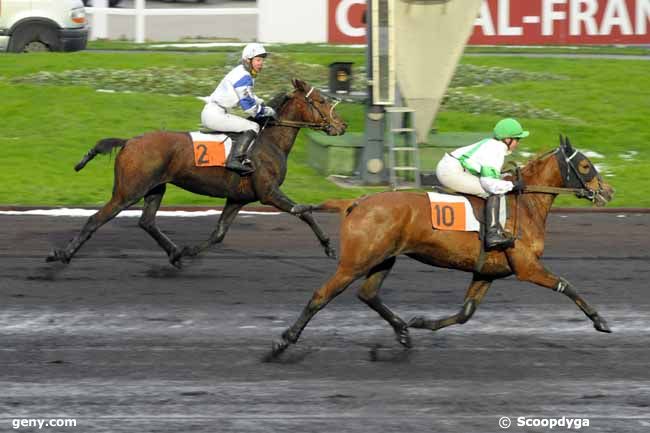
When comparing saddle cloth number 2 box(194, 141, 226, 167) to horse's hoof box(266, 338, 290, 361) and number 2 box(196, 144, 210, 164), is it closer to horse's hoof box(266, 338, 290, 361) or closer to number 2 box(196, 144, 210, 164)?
number 2 box(196, 144, 210, 164)

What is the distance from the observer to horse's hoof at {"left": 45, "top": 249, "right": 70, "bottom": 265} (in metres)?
13.5

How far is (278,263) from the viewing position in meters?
14.2

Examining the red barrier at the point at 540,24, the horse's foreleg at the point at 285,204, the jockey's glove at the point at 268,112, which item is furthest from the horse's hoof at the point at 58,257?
the red barrier at the point at 540,24

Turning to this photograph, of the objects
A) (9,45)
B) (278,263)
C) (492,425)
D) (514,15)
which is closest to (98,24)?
(9,45)

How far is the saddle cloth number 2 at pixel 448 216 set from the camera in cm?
1018

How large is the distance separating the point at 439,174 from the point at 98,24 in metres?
25.9

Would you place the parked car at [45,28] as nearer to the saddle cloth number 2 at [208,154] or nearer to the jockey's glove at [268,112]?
the saddle cloth number 2 at [208,154]

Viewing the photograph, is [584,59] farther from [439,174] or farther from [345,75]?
[439,174]

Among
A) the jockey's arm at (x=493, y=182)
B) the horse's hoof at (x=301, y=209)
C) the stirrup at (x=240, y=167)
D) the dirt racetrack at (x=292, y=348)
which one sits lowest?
the dirt racetrack at (x=292, y=348)

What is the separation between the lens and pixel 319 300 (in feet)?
32.9

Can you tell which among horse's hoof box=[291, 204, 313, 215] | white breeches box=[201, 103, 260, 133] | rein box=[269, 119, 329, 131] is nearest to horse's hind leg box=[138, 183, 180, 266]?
white breeches box=[201, 103, 260, 133]

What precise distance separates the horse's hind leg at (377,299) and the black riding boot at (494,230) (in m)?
0.87

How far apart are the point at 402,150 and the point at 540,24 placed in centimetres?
1498

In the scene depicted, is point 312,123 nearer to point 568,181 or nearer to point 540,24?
point 568,181
